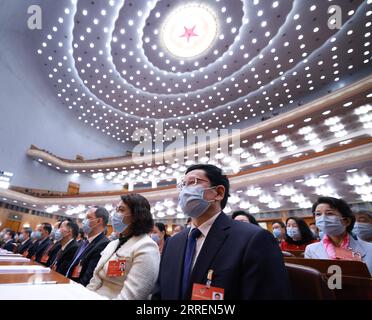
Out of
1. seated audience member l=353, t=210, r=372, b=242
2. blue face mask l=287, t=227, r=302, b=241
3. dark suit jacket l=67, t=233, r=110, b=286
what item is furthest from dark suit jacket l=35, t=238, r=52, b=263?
seated audience member l=353, t=210, r=372, b=242

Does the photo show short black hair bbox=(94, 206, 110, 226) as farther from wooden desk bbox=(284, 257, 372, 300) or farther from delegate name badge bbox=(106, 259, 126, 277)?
wooden desk bbox=(284, 257, 372, 300)

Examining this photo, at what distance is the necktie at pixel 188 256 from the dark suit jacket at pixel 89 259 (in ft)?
4.64

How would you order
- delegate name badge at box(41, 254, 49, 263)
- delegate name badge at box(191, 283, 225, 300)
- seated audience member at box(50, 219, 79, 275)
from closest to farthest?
delegate name badge at box(191, 283, 225, 300)
seated audience member at box(50, 219, 79, 275)
delegate name badge at box(41, 254, 49, 263)

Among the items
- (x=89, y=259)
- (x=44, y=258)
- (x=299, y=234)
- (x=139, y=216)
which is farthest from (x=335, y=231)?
(x=44, y=258)

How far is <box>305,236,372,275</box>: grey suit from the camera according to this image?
197cm

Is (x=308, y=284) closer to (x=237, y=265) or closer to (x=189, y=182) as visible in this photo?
(x=237, y=265)

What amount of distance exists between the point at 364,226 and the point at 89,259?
3591 millimetres

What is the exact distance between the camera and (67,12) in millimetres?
12609

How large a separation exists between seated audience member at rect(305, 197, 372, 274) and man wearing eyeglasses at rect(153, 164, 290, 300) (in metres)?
1.49

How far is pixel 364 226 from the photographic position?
9.30 feet

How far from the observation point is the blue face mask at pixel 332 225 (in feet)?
7.32

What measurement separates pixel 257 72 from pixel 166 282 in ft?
53.0
